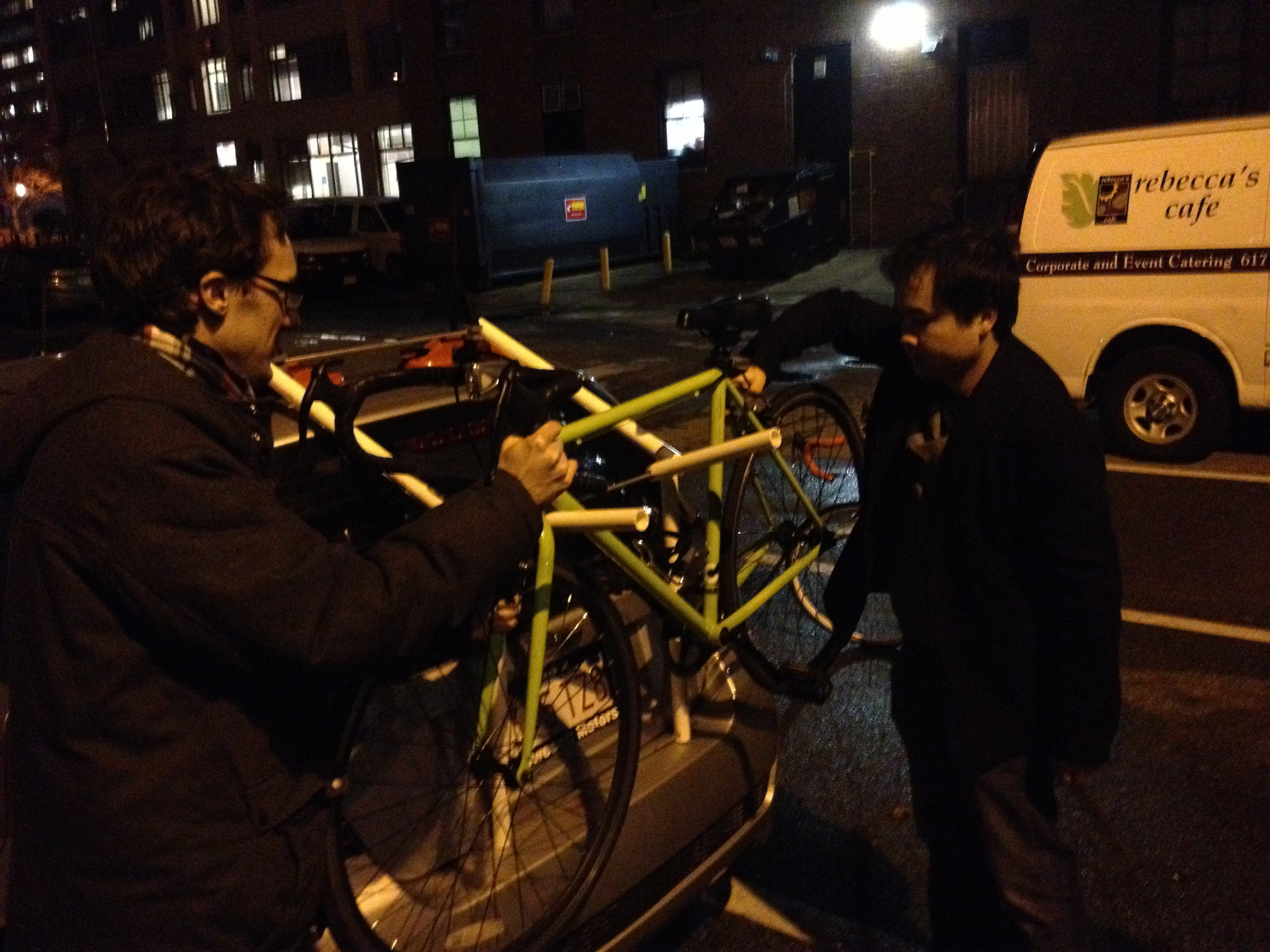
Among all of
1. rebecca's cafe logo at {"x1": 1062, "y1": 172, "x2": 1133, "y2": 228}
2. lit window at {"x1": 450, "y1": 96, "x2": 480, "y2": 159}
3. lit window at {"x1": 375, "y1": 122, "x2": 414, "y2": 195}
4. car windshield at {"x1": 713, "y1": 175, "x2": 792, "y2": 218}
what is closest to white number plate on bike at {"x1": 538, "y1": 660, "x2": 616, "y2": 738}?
rebecca's cafe logo at {"x1": 1062, "y1": 172, "x2": 1133, "y2": 228}

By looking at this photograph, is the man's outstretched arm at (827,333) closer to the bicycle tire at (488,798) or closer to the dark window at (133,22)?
the bicycle tire at (488,798)

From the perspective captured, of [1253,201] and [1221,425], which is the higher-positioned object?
[1253,201]

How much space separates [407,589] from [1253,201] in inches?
276

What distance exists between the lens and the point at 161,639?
1613 millimetres

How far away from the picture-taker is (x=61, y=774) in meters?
1.62

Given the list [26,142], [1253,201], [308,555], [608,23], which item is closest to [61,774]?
[308,555]

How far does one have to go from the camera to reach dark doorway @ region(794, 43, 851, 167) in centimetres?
2478

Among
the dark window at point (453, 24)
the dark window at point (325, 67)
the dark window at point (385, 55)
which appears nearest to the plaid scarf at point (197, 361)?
the dark window at point (453, 24)

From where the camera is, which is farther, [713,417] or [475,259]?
[475,259]

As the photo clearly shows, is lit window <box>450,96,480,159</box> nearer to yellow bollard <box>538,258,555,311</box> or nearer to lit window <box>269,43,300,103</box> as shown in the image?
lit window <box>269,43,300,103</box>

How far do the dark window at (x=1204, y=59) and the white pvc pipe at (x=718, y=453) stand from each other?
2042 centimetres

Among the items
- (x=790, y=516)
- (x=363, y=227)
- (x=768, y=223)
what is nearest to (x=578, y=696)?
(x=790, y=516)

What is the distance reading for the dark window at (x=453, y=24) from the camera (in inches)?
1267

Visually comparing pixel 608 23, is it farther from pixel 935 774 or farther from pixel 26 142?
pixel 26 142
